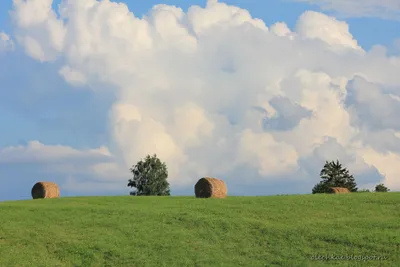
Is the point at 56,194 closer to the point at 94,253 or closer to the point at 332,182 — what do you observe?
the point at 94,253

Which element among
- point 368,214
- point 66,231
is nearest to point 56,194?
point 66,231

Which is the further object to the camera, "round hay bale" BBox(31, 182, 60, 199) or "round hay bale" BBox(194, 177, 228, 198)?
"round hay bale" BBox(31, 182, 60, 199)

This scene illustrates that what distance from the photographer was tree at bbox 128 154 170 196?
105688 mm

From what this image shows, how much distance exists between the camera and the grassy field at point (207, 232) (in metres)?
40.2

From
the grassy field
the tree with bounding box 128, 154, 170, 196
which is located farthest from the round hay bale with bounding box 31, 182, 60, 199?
the tree with bounding box 128, 154, 170, 196

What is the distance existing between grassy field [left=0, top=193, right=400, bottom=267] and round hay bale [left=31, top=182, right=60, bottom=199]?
8.42 meters

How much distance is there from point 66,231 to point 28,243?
9.80 ft

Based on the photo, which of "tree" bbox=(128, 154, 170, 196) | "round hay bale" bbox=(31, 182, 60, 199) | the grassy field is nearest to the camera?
the grassy field

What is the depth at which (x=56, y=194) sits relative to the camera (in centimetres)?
6531

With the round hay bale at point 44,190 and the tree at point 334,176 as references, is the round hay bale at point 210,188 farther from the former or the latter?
the tree at point 334,176

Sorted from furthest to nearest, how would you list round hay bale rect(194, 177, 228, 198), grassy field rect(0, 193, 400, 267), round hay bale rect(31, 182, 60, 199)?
round hay bale rect(31, 182, 60, 199) < round hay bale rect(194, 177, 228, 198) < grassy field rect(0, 193, 400, 267)

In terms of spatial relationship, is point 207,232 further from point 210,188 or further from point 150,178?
point 150,178

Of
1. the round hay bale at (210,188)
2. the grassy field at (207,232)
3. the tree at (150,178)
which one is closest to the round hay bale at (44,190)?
the grassy field at (207,232)

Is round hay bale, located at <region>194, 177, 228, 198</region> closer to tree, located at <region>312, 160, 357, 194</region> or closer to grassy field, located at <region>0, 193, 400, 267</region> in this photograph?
grassy field, located at <region>0, 193, 400, 267</region>
